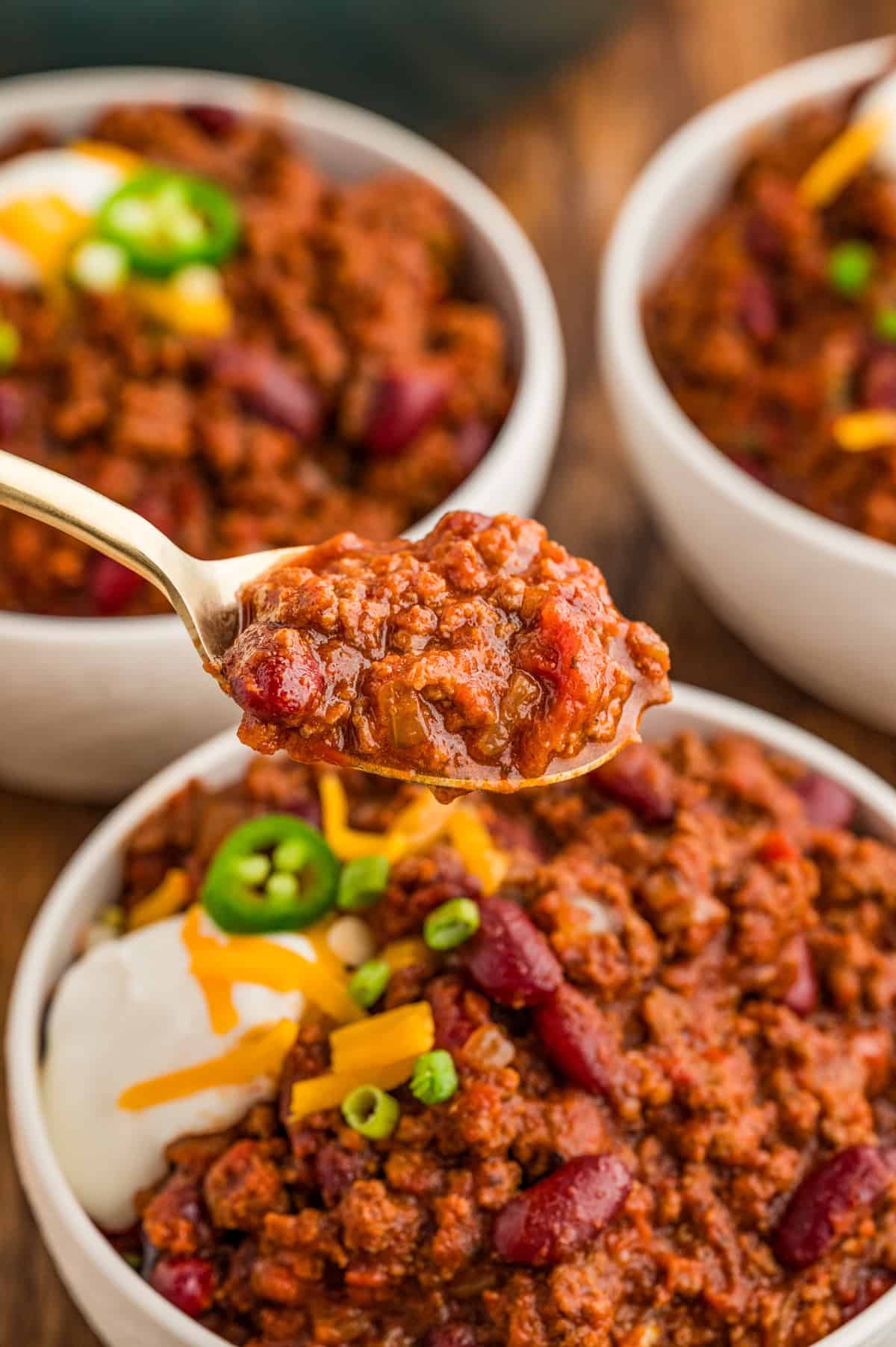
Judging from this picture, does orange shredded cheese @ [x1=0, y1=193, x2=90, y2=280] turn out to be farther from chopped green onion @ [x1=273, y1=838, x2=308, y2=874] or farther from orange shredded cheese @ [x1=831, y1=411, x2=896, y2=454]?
orange shredded cheese @ [x1=831, y1=411, x2=896, y2=454]

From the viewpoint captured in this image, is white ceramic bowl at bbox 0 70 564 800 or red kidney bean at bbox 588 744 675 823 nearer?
red kidney bean at bbox 588 744 675 823

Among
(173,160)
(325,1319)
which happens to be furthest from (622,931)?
(173,160)

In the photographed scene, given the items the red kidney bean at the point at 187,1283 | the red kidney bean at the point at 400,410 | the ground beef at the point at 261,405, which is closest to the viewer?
the red kidney bean at the point at 187,1283

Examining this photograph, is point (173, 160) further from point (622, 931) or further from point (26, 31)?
point (622, 931)

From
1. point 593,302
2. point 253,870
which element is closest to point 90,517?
point 253,870

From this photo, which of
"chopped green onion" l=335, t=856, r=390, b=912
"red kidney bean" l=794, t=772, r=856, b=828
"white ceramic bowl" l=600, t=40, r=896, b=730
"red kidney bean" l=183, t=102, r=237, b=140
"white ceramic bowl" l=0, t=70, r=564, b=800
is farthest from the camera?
"red kidney bean" l=183, t=102, r=237, b=140

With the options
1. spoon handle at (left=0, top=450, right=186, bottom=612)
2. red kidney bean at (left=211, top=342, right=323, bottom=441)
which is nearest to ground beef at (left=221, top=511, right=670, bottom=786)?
spoon handle at (left=0, top=450, right=186, bottom=612)

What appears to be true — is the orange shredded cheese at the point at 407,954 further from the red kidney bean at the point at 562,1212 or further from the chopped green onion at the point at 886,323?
the chopped green onion at the point at 886,323

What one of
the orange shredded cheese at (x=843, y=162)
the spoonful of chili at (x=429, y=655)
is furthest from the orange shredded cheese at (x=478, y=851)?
the orange shredded cheese at (x=843, y=162)
